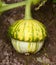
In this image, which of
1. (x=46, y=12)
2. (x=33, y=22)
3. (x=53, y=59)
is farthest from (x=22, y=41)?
(x=46, y=12)

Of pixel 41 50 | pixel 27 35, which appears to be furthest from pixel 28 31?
pixel 41 50

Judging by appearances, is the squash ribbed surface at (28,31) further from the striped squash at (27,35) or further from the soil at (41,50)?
the soil at (41,50)

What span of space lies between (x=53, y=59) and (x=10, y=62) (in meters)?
0.31

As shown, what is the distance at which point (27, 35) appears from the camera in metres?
1.71

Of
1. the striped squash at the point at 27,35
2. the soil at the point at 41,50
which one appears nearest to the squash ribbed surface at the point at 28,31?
the striped squash at the point at 27,35

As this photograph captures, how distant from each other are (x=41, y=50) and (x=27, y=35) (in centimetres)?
23

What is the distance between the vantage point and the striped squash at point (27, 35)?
1.72m

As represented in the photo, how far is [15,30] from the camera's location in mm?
1760

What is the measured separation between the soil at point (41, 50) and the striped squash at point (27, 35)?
0.20 feet

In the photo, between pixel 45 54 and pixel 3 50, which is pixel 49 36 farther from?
pixel 3 50

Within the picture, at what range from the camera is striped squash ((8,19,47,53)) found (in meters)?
1.72

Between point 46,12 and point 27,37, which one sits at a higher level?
point 46,12

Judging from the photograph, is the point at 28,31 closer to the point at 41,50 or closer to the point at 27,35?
the point at 27,35

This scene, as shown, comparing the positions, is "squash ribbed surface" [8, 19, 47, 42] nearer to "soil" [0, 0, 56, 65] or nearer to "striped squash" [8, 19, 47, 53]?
"striped squash" [8, 19, 47, 53]
